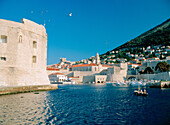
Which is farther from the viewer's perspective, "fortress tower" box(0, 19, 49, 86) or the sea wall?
the sea wall

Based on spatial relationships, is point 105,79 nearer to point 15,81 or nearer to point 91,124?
point 15,81

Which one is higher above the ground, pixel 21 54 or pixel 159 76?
pixel 21 54

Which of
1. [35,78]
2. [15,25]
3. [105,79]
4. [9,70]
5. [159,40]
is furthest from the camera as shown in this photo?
[159,40]

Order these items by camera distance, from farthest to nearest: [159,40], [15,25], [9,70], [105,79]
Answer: [159,40]
[105,79]
[15,25]
[9,70]

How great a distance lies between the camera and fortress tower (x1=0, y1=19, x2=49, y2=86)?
1836 cm

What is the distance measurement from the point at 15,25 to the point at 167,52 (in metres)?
94.1

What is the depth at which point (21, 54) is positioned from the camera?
2000 centimetres

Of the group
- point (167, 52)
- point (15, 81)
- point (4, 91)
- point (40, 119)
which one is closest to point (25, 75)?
point (15, 81)

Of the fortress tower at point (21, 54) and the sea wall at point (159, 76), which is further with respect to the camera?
the sea wall at point (159, 76)

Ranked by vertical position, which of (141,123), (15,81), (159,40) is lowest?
(141,123)

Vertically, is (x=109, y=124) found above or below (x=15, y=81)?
below

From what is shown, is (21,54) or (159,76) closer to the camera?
(21,54)

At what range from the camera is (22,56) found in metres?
20.1

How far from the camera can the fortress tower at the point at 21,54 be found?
1836cm
